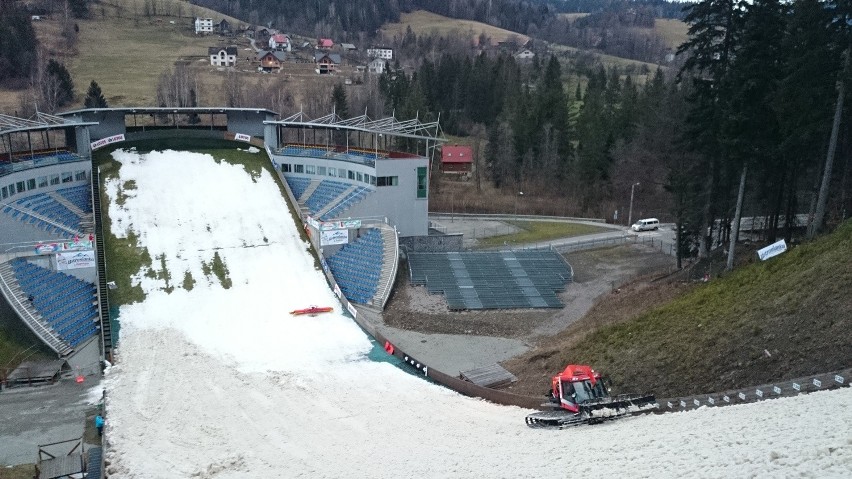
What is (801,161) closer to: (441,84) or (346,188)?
(346,188)

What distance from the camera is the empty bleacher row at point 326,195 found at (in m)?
42.2

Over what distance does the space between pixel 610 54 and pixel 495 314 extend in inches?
6180

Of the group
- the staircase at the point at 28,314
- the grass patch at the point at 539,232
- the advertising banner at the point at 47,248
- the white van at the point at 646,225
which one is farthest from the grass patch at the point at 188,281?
the white van at the point at 646,225

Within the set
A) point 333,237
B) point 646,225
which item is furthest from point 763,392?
point 646,225

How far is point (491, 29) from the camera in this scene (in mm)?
188500

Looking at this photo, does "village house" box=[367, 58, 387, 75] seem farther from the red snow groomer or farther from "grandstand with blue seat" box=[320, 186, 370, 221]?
the red snow groomer

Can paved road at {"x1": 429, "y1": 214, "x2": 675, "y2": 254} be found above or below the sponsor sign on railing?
below

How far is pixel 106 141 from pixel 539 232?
32.8m

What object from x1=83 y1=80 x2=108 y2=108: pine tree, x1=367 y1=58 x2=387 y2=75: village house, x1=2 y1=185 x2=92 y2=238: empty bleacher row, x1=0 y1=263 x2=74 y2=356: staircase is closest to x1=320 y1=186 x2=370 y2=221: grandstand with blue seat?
x1=2 y1=185 x2=92 y2=238: empty bleacher row

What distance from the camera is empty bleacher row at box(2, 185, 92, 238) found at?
3494 cm

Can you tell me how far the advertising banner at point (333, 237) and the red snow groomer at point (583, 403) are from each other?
20.7 meters

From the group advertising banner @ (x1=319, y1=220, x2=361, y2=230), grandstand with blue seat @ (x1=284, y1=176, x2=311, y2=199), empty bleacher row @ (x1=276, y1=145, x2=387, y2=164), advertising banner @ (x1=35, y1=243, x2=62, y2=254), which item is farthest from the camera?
empty bleacher row @ (x1=276, y1=145, x2=387, y2=164)

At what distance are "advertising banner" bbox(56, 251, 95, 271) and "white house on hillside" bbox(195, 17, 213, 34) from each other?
326 feet

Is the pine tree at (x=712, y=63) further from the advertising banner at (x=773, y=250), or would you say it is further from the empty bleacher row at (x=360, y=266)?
the empty bleacher row at (x=360, y=266)
